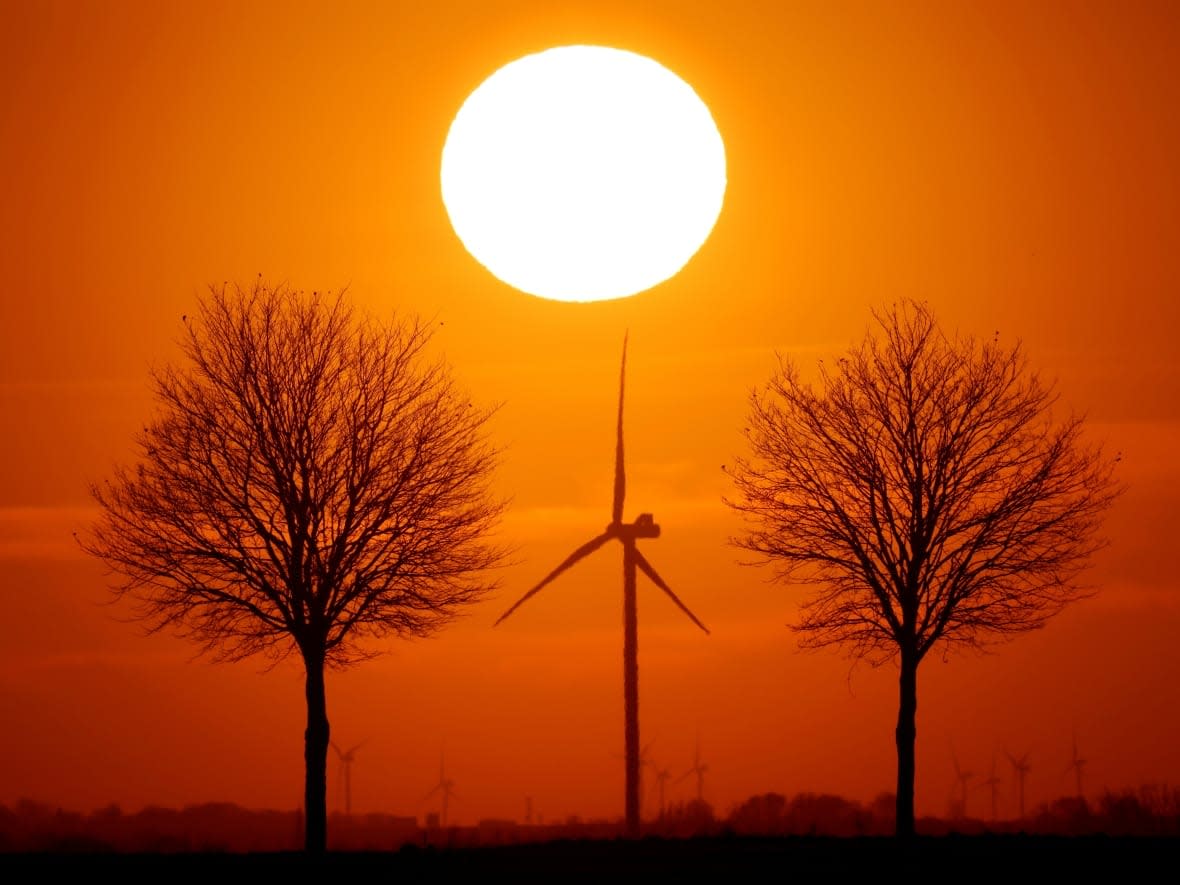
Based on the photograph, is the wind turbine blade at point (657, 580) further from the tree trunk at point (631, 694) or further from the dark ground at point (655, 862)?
the dark ground at point (655, 862)

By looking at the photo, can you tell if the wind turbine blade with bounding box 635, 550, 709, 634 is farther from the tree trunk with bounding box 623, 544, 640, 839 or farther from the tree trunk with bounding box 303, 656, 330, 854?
the tree trunk with bounding box 303, 656, 330, 854

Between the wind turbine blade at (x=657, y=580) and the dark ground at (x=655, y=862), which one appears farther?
the wind turbine blade at (x=657, y=580)

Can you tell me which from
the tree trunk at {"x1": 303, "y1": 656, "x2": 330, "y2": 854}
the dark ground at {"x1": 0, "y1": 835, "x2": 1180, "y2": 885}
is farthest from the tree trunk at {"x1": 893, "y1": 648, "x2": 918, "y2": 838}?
the tree trunk at {"x1": 303, "y1": 656, "x2": 330, "y2": 854}

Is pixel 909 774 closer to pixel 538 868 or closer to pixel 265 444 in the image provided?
pixel 538 868

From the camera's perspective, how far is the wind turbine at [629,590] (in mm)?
55278

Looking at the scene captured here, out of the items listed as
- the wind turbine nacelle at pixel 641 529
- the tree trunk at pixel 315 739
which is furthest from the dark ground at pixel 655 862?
→ the wind turbine nacelle at pixel 641 529

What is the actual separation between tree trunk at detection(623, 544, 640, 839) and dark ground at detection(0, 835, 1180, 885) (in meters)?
12.9

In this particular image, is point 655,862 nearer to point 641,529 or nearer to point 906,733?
point 906,733

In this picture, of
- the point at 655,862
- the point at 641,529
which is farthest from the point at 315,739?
the point at 641,529

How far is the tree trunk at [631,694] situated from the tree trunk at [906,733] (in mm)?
9383

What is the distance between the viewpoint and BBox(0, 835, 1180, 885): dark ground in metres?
36.8

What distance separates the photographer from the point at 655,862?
38.2 m

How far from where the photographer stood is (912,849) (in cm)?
4028

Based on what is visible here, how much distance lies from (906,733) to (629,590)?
60.8 feet
